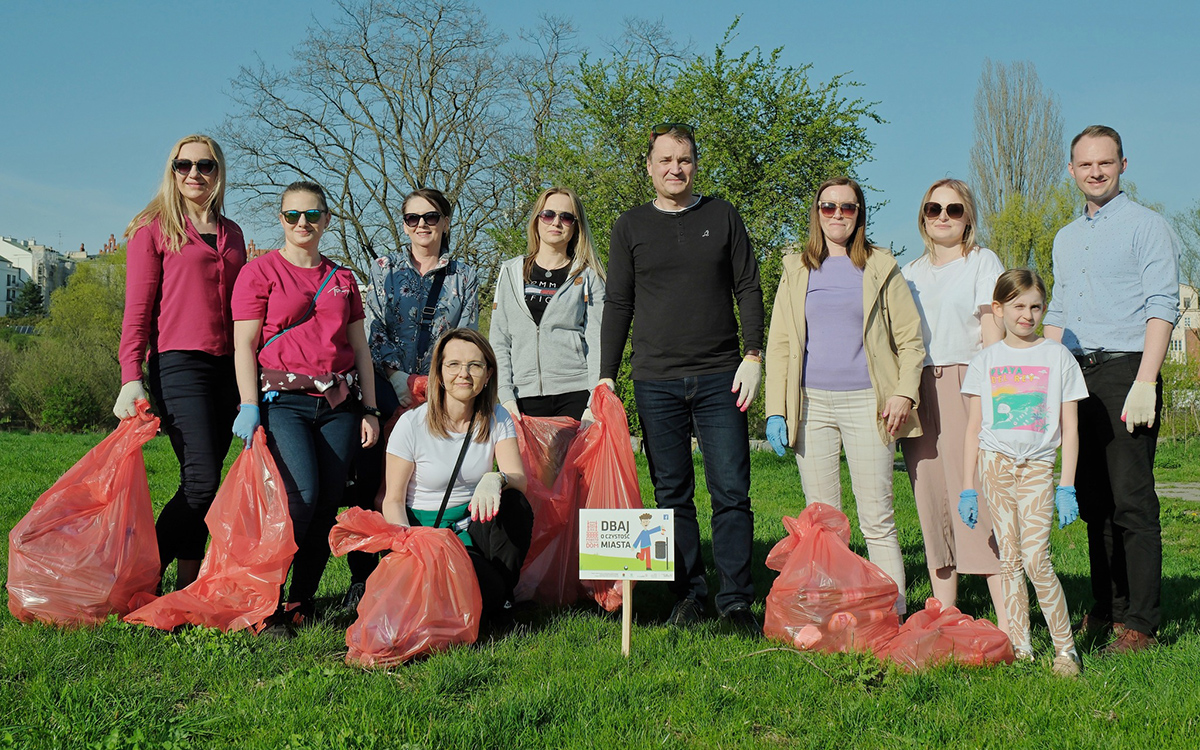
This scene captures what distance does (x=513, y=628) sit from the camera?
4039mm

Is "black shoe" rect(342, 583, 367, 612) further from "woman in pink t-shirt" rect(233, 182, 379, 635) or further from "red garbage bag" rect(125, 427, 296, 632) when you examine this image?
"red garbage bag" rect(125, 427, 296, 632)

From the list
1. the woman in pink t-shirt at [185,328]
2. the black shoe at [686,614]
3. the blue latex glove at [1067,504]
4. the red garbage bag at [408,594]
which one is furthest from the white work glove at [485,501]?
the blue latex glove at [1067,504]

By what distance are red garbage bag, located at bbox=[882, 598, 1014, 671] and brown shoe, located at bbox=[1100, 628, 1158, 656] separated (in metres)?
0.59

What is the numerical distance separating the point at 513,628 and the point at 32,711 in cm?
183

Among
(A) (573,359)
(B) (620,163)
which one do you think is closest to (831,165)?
(B) (620,163)

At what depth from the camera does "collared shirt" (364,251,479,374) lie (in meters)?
4.68

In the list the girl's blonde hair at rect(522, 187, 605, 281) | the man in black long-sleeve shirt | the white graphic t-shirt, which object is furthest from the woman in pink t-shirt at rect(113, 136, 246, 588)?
the white graphic t-shirt

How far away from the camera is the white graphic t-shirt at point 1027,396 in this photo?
3635 mm

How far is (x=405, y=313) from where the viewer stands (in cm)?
469

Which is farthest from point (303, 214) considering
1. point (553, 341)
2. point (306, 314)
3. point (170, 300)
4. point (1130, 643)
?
point (1130, 643)

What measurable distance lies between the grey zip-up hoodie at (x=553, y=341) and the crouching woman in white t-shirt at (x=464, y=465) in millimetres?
490

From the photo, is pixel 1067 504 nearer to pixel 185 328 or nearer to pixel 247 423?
pixel 247 423

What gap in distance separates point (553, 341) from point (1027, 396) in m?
2.20

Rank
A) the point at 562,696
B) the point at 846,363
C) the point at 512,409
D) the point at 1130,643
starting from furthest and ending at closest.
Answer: the point at 512,409 → the point at 846,363 → the point at 1130,643 → the point at 562,696
